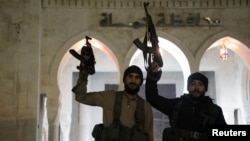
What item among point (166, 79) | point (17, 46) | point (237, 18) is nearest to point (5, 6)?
point (17, 46)

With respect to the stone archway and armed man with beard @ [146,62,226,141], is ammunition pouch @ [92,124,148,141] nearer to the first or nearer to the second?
armed man with beard @ [146,62,226,141]

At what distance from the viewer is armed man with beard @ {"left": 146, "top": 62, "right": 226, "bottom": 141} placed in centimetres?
321

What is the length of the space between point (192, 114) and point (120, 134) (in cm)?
64

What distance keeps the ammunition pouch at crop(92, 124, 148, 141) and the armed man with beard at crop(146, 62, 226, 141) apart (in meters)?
0.29

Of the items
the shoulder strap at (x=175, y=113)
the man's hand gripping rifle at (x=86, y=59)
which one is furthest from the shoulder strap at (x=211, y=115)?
the man's hand gripping rifle at (x=86, y=59)

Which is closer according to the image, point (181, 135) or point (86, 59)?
point (181, 135)

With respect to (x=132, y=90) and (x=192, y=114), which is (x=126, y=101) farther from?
(x=192, y=114)

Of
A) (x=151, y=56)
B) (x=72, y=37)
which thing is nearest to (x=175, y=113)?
(x=151, y=56)

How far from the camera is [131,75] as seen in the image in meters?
3.29

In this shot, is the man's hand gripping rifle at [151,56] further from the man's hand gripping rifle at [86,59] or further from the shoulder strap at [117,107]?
the man's hand gripping rifle at [86,59]

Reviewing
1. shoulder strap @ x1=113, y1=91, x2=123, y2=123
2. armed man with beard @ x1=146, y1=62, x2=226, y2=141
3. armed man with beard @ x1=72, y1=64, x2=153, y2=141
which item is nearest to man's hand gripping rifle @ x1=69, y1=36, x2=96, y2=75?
armed man with beard @ x1=72, y1=64, x2=153, y2=141

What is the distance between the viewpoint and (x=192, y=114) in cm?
328

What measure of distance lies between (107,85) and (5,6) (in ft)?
17.3

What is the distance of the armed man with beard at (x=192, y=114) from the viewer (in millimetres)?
3213
